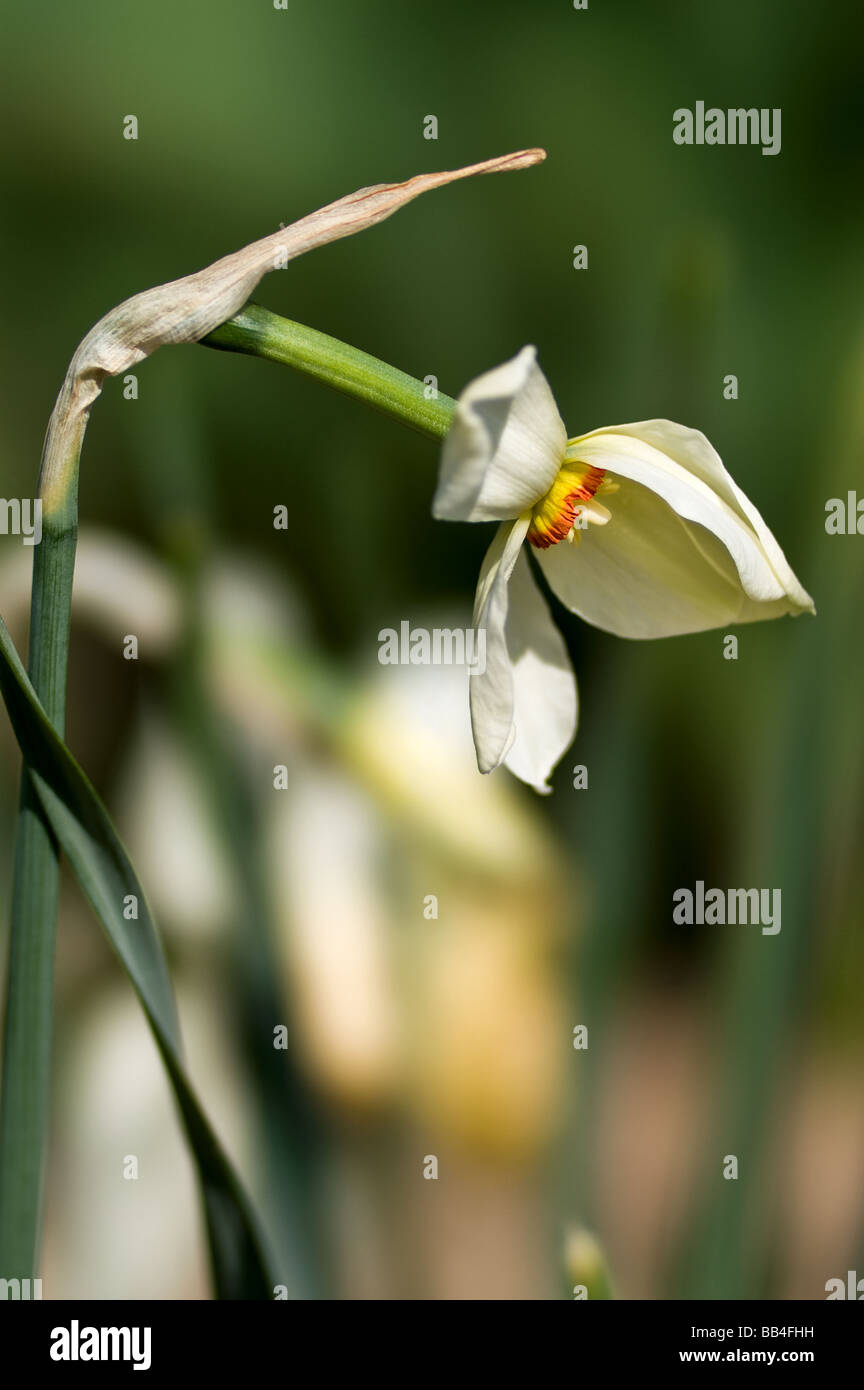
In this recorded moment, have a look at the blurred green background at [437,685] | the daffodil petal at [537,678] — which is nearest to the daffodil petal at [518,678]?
the daffodil petal at [537,678]

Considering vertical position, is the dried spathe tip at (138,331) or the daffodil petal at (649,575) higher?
the dried spathe tip at (138,331)

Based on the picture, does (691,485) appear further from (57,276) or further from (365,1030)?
(57,276)

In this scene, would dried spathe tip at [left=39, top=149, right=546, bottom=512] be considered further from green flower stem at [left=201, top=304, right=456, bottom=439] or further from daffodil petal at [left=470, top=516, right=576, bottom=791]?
daffodil petal at [left=470, top=516, right=576, bottom=791]

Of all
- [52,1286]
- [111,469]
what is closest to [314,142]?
[111,469]

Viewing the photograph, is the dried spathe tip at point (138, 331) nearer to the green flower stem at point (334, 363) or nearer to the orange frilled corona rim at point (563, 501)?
the green flower stem at point (334, 363)

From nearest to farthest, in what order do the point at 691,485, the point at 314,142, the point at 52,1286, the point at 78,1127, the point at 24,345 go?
the point at 691,485 → the point at 78,1127 → the point at 52,1286 → the point at 24,345 → the point at 314,142

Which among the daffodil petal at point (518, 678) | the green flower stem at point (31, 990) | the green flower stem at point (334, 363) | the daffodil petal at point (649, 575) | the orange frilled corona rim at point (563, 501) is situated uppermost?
the green flower stem at point (334, 363)
